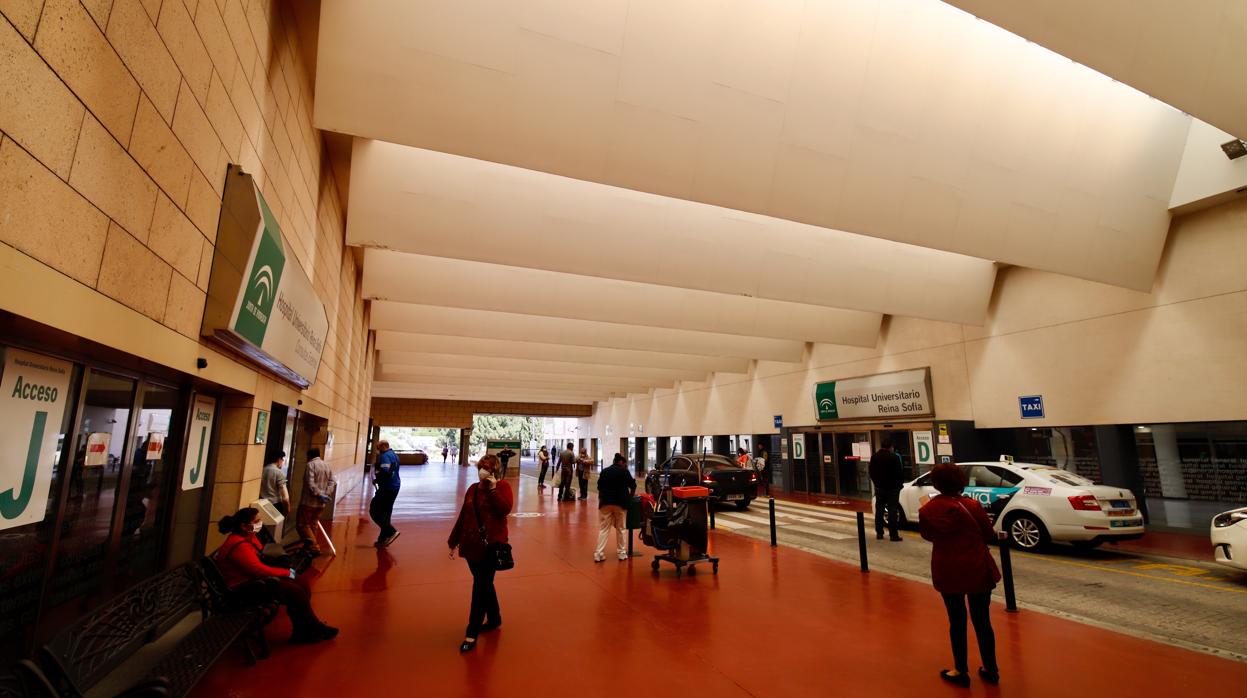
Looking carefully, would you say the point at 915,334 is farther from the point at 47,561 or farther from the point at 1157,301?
the point at 47,561

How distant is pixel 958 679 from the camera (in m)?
3.77

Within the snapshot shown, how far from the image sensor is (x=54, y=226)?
85.9 inches

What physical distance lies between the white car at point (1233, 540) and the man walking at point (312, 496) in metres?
11.5

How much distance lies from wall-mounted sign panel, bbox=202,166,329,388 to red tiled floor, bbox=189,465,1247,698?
258cm

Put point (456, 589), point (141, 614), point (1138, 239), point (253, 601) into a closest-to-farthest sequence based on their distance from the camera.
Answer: point (141, 614), point (253, 601), point (456, 589), point (1138, 239)

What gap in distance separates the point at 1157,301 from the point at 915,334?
5.58 m

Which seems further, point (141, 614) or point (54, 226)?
point (141, 614)

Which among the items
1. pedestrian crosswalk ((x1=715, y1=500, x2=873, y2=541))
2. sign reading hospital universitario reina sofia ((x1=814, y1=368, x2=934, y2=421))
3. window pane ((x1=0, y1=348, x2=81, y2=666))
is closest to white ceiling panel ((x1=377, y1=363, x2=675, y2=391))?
sign reading hospital universitario reina sofia ((x1=814, y1=368, x2=934, y2=421))

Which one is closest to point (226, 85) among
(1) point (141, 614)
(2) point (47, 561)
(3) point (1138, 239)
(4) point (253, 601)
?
(2) point (47, 561)

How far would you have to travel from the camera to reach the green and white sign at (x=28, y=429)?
2.37m

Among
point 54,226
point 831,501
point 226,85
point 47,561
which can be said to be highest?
point 226,85

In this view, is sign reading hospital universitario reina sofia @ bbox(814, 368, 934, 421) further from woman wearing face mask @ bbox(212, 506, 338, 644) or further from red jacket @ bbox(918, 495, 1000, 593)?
woman wearing face mask @ bbox(212, 506, 338, 644)

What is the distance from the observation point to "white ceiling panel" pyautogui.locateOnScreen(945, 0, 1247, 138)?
5.32m

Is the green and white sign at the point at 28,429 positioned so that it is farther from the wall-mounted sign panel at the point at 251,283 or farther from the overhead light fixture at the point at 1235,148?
the overhead light fixture at the point at 1235,148
